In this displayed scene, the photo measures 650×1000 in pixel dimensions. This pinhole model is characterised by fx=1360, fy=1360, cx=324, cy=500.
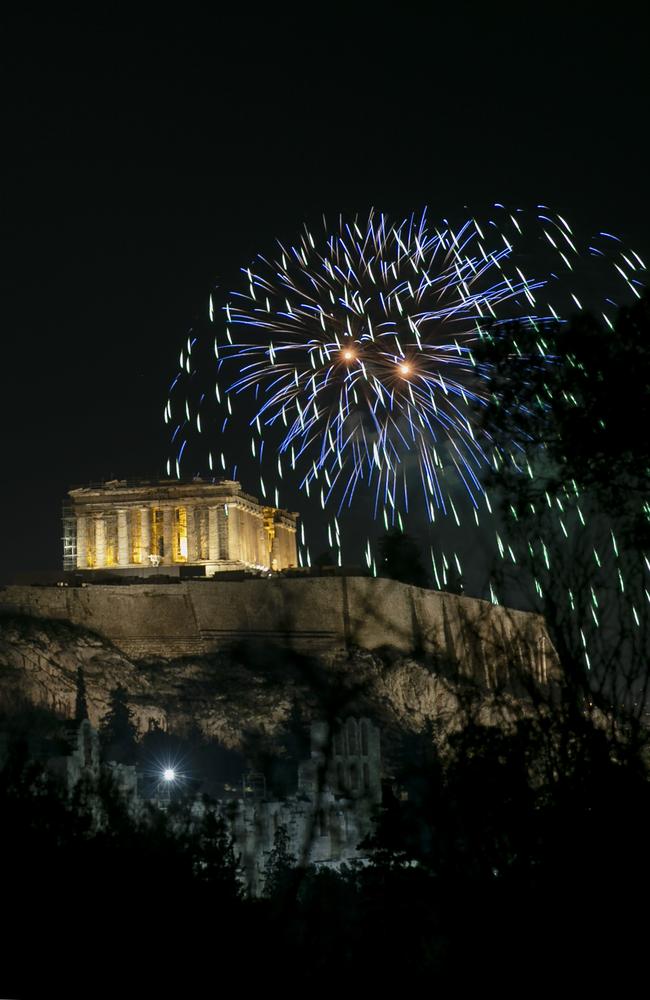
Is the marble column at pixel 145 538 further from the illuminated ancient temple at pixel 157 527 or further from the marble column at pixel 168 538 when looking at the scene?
the marble column at pixel 168 538

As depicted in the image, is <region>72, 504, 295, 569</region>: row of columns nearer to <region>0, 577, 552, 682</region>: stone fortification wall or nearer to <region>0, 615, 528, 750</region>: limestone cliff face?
<region>0, 577, 552, 682</region>: stone fortification wall

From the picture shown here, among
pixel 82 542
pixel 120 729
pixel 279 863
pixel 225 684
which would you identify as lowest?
pixel 279 863

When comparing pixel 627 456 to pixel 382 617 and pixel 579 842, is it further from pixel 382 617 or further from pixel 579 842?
pixel 382 617

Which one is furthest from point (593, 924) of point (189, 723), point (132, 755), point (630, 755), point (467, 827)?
point (189, 723)

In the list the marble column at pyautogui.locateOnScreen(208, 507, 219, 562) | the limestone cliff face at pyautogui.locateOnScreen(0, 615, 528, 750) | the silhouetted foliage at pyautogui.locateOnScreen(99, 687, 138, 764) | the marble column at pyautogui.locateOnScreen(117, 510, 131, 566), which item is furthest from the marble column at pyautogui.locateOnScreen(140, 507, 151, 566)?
the silhouetted foliage at pyautogui.locateOnScreen(99, 687, 138, 764)

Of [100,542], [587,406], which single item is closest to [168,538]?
[100,542]

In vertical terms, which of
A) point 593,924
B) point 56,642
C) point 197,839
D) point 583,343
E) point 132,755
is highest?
point 56,642

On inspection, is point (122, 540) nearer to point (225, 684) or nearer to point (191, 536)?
point (191, 536)
